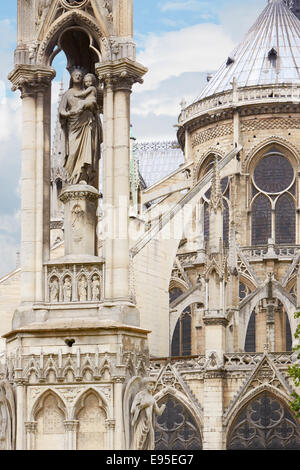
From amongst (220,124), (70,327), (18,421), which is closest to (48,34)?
(70,327)

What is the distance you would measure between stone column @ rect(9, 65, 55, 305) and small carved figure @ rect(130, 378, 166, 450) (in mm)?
1342

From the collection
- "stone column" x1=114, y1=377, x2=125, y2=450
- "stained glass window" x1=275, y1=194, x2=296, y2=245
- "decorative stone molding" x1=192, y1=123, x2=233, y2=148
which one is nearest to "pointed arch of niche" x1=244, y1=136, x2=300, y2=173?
"decorative stone molding" x1=192, y1=123, x2=233, y2=148

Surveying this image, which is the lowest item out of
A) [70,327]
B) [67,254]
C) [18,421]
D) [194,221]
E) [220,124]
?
[18,421]

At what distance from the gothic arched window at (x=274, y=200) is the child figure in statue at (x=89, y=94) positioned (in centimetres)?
4371

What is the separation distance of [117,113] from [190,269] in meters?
42.7

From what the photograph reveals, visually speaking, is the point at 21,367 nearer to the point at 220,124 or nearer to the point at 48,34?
the point at 48,34

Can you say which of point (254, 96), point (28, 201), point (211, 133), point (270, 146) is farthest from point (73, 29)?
point (211, 133)

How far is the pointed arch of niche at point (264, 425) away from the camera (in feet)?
142

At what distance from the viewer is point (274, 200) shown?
5581 centimetres

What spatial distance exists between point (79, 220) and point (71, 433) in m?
2.05

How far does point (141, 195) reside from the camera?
2247 inches

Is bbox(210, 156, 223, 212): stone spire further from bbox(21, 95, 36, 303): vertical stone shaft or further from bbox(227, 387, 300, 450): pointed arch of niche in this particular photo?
bbox(21, 95, 36, 303): vertical stone shaft

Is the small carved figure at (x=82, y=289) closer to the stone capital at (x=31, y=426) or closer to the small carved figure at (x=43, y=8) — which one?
the stone capital at (x=31, y=426)

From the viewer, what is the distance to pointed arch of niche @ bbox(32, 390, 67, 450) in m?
10.5
